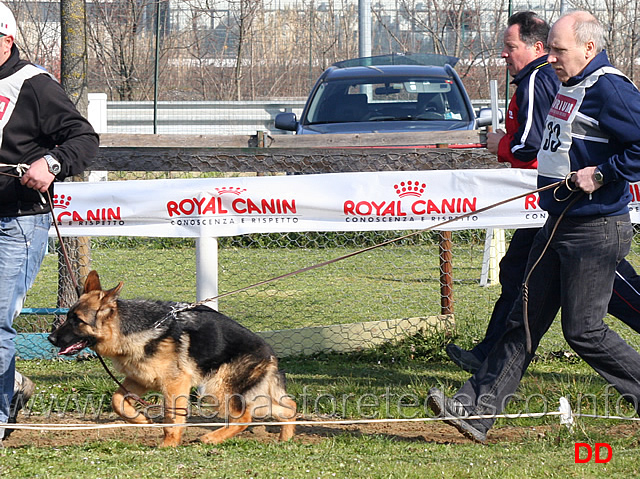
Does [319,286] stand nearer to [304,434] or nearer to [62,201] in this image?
[62,201]

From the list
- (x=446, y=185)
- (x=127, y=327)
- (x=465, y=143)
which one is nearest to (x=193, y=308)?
(x=127, y=327)

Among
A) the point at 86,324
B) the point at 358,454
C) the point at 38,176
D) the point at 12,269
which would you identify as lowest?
the point at 358,454

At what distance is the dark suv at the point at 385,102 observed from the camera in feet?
32.6

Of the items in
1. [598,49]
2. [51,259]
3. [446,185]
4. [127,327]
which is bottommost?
[51,259]

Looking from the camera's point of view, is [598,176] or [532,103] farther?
[532,103]

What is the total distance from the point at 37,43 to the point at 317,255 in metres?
10.2

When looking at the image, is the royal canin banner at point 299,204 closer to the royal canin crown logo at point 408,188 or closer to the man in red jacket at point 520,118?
the royal canin crown logo at point 408,188

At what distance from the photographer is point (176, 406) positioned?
14.9 feet

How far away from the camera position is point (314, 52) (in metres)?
18.4

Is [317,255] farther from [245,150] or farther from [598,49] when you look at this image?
[598,49]

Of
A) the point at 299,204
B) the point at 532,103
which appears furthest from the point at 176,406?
the point at 532,103

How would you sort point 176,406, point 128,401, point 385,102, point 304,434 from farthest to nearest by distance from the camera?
point 385,102
point 304,434
point 128,401
point 176,406

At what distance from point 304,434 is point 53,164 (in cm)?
206

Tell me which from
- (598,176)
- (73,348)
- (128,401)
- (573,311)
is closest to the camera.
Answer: (598,176)
